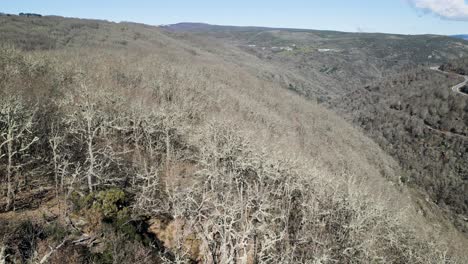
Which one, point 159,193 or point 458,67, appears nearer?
point 159,193

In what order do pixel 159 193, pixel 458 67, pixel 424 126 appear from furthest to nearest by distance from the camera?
1. pixel 458 67
2. pixel 424 126
3. pixel 159 193

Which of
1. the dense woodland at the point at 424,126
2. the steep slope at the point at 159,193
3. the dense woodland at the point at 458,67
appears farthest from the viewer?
the dense woodland at the point at 458,67

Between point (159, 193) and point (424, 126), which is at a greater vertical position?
point (159, 193)

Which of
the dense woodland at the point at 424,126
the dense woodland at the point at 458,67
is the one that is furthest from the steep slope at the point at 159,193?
the dense woodland at the point at 458,67

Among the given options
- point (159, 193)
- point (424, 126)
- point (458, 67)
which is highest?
point (458, 67)

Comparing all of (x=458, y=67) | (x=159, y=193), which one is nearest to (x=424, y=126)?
(x=458, y=67)

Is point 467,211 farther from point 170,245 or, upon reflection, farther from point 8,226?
point 8,226

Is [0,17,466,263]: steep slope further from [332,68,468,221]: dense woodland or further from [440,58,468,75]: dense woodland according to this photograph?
[440,58,468,75]: dense woodland

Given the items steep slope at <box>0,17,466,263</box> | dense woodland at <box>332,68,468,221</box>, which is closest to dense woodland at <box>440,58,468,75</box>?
dense woodland at <box>332,68,468,221</box>

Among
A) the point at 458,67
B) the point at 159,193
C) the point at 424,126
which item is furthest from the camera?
the point at 458,67

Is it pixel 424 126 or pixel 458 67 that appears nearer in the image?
pixel 424 126

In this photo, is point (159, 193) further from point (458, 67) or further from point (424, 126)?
point (458, 67)

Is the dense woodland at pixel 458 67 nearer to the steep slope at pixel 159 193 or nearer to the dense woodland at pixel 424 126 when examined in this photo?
the dense woodland at pixel 424 126
